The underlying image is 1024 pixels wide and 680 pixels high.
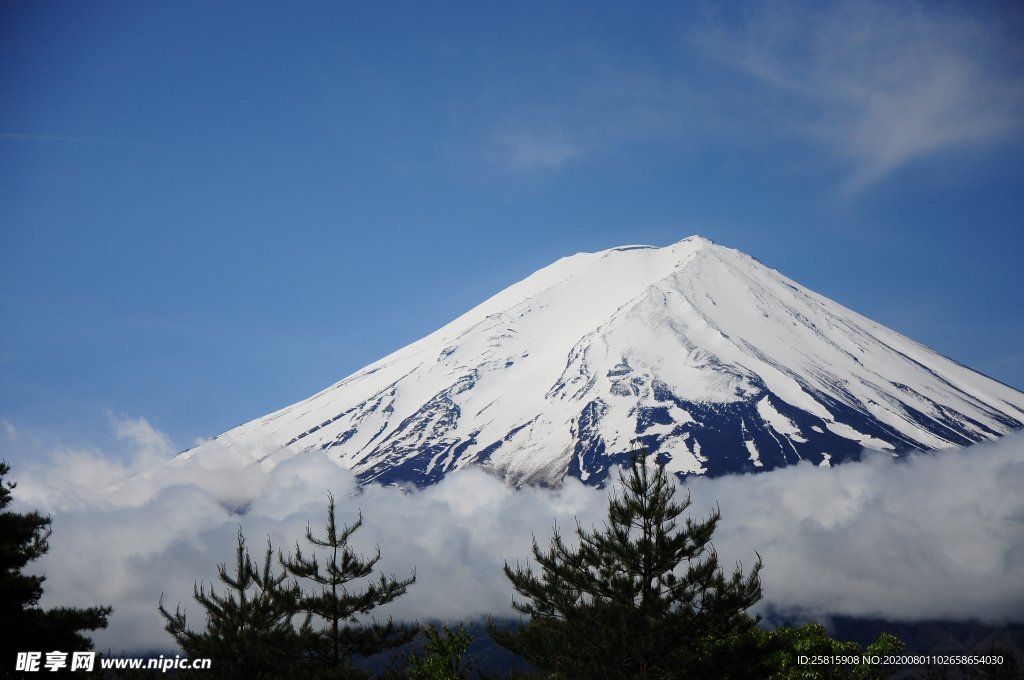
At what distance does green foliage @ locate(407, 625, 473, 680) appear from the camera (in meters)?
30.7

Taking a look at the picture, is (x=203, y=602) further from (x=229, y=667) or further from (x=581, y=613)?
(x=581, y=613)

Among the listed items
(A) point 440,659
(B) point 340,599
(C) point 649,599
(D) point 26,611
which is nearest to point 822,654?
(C) point 649,599

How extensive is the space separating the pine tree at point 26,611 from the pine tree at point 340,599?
5711 millimetres

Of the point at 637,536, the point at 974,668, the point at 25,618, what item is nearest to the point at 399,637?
the point at 637,536

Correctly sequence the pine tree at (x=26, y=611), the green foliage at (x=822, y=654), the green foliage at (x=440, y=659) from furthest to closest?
the green foliage at (x=822, y=654)
the green foliage at (x=440, y=659)
the pine tree at (x=26, y=611)

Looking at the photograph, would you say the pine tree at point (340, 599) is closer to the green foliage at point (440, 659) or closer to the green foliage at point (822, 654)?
the green foliage at point (440, 659)

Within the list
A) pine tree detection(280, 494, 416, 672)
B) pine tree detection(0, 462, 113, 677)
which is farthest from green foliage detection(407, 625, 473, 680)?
pine tree detection(0, 462, 113, 677)

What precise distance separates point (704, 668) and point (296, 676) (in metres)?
12.3

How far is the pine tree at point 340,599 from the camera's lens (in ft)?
93.2

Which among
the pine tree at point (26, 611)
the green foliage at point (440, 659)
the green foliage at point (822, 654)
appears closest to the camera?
the pine tree at point (26, 611)

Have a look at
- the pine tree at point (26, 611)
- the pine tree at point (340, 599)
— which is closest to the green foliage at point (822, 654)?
the pine tree at point (340, 599)

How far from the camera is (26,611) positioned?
25.6m

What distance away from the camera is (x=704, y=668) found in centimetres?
2972

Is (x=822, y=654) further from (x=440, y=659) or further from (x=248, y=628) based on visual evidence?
(x=248, y=628)
